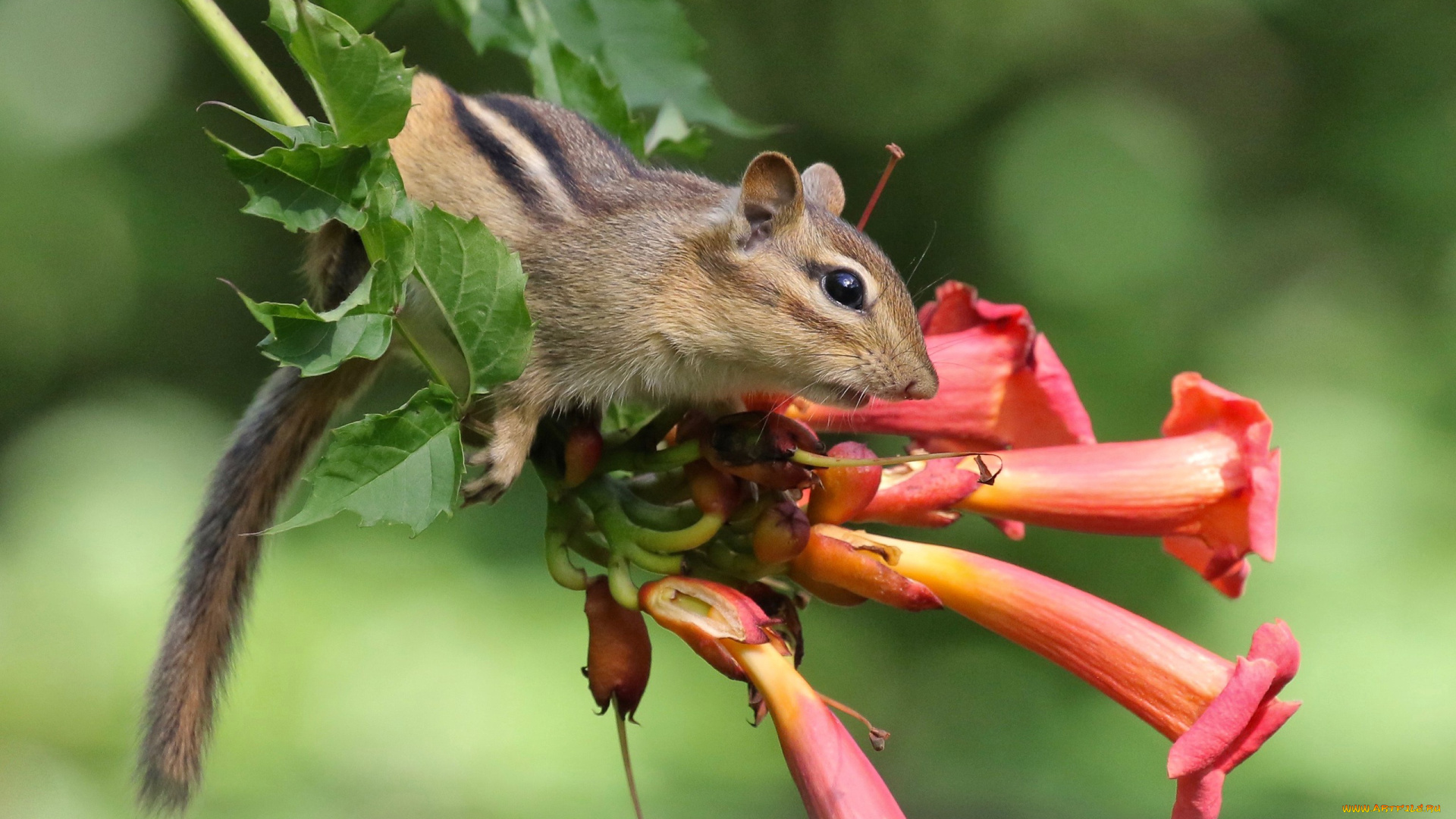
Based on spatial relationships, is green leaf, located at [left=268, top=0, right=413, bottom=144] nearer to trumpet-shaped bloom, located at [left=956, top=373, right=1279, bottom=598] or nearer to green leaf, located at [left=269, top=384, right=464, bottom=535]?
green leaf, located at [left=269, top=384, right=464, bottom=535]

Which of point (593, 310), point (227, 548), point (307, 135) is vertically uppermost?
point (307, 135)

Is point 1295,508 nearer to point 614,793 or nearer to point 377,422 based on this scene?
point 614,793

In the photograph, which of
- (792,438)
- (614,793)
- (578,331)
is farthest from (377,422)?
(614,793)

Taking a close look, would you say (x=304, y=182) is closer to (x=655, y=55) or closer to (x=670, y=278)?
(x=670, y=278)

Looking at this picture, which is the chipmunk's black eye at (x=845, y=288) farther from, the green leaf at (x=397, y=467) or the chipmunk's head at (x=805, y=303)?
the green leaf at (x=397, y=467)

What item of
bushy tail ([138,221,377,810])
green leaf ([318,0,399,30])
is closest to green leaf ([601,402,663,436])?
bushy tail ([138,221,377,810])

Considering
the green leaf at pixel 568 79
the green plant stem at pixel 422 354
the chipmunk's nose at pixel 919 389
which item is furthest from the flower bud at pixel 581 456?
the green leaf at pixel 568 79

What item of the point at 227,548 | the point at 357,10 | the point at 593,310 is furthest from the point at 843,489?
the point at 227,548
